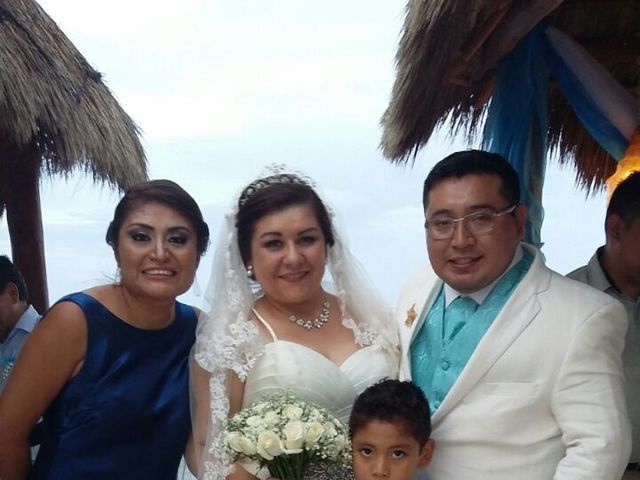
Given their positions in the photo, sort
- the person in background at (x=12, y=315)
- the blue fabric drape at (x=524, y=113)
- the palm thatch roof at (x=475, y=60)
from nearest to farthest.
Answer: the palm thatch roof at (x=475, y=60) < the blue fabric drape at (x=524, y=113) < the person in background at (x=12, y=315)

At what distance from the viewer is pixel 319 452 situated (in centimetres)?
296

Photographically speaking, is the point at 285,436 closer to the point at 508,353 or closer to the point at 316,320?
the point at 316,320

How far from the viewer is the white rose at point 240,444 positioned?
293 cm

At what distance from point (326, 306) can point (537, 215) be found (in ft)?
8.38

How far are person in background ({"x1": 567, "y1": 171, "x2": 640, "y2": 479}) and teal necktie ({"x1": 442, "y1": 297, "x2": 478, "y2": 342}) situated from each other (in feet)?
3.91

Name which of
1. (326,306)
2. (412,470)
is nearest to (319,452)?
(412,470)

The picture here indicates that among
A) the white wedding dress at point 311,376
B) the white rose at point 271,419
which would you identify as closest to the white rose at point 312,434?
the white rose at point 271,419

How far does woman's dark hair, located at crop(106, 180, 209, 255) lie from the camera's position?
3.53 metres

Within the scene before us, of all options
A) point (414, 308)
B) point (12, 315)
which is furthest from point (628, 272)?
point (12, 315)

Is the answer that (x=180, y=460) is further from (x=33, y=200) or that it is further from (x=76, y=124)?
(x=33, y=200)

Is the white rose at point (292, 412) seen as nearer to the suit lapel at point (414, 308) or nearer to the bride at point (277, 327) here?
the bride at point (277, 327)

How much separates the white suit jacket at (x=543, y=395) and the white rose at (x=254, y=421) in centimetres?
60

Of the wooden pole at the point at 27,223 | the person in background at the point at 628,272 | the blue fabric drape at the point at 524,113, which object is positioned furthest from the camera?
the wooden pole at the point at 27,223

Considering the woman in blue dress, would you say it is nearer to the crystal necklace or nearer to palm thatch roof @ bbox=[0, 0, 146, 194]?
the crystal necklace
